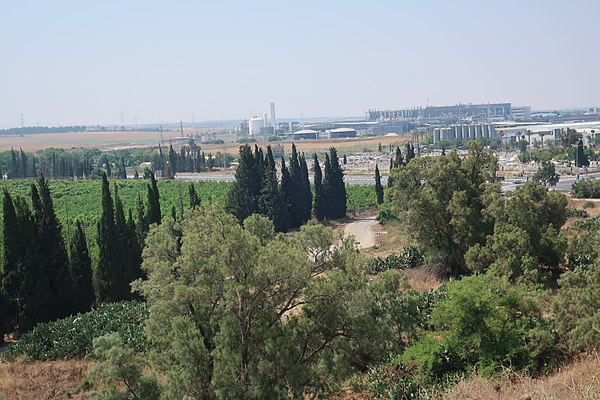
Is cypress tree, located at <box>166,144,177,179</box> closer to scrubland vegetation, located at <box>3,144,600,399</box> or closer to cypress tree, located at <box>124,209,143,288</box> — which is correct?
cypress tree, located at <box>124,209,143,288</box>

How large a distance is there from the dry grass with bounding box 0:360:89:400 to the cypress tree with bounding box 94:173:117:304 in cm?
1023

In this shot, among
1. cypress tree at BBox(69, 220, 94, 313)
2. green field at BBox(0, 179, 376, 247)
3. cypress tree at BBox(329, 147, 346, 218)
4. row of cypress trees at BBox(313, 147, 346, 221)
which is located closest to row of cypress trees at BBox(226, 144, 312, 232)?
row of cypress trees at BBox(313, 147, 346, 221)

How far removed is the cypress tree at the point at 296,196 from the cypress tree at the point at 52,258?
29.1 m

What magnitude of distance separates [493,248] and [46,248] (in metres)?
21.3

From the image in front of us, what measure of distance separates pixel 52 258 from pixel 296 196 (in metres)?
30.7

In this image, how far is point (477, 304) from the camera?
66.4 ft

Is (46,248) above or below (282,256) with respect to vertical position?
below

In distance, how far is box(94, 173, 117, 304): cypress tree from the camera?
115 feet

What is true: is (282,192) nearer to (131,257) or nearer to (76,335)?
(131,257)

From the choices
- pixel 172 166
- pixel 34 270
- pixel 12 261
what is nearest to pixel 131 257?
pixel 34 270

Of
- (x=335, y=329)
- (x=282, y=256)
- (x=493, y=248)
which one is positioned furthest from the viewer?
(x=493, y=248)

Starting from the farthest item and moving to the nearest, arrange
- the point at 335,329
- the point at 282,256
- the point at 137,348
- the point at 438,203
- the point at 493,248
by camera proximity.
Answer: the point at 438,203, the point at 493,248, the point at 137,348, the point at 335,329, the point at 282,256

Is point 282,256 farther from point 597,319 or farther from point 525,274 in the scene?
point 525,274

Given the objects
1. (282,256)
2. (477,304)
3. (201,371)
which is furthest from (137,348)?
(477,304)
